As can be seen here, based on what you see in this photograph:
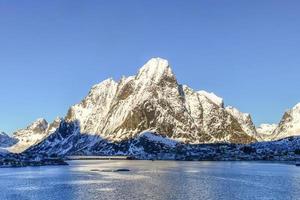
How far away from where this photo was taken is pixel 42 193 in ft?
580

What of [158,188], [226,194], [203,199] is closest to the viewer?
[203,199]

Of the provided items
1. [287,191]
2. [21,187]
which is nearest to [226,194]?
[287,191]

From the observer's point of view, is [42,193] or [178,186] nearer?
[42,193]

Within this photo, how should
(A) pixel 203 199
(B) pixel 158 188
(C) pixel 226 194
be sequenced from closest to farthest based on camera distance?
(A) pixel 203 199 → (C) pixel 226 194 → (B) pixel 158 188

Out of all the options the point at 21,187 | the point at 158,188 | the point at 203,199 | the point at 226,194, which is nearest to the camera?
the point at 203,199

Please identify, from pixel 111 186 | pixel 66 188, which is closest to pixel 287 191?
pixel 111 186

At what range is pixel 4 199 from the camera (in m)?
160

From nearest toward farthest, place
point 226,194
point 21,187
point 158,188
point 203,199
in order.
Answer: point 203,199 < point 226,194 < point 158,188 < point 21,187

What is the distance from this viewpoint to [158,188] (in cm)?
18638

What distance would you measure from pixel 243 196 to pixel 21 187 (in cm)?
8727

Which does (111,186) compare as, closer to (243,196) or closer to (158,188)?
(158,188)

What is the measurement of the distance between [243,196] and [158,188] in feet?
117

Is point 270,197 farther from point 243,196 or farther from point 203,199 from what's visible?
point 203,199

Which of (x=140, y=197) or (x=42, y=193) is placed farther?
(x=42, y=193)
